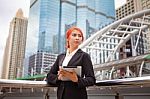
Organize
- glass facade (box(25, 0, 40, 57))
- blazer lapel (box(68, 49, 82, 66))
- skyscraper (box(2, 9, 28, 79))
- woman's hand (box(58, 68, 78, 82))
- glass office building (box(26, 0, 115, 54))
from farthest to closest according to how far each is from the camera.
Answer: glass facade (box(25, 0, 40, 57)) < skyscraper (box(2, 9, 28, 79)) < glass office building (box(26, 0, 115, 54)) < blazer lapel (box(68, 49, 82, 66)) < woman's hand (box(58, 68, 78, 82))

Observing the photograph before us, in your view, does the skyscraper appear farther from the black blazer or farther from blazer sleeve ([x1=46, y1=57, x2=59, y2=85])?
the black blazer

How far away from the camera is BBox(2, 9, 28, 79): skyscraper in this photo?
58.7 metres

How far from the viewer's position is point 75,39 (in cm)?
146

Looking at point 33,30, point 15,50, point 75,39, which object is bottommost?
point 75,39

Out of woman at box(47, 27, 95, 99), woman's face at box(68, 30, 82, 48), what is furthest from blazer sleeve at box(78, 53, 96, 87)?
woman's face at box(68, 30, 82, 48)

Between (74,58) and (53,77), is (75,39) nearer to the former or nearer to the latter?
(74,58)

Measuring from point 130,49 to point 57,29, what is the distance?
28.8 meters

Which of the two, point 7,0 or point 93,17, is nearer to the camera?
point 7,0

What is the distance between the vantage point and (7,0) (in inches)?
449

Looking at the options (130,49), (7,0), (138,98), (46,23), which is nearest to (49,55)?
(46,23)

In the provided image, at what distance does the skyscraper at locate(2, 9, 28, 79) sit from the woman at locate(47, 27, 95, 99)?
2298 inches

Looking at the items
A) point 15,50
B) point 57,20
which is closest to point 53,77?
point 57,20

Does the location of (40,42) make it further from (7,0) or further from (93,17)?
(7,0)

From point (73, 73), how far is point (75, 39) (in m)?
0.30
